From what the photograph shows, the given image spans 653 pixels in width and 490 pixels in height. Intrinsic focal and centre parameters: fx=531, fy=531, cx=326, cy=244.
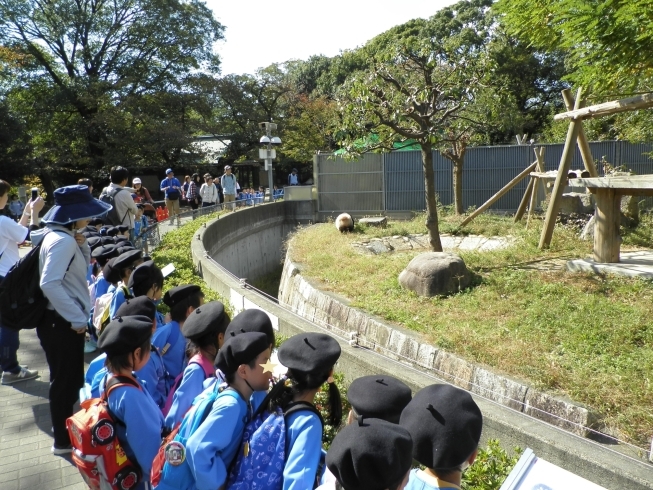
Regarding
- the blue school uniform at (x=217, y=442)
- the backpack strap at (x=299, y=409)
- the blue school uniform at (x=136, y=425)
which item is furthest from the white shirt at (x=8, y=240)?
the backpack strap at (x=299, y=409)

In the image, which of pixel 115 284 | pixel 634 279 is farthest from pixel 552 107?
pixel 115 284

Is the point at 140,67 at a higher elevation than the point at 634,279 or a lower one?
higher

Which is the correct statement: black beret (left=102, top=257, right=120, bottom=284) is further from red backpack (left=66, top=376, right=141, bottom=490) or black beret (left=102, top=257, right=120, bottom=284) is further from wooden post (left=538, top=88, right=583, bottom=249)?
wooden post (left=538, top=88, right=583, bottom=249)

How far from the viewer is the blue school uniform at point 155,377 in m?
3.47


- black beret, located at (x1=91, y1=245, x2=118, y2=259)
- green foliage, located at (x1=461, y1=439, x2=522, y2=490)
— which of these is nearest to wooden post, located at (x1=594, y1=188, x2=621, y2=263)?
green foliage, located at (x1=461, y1=439, x2=522, y2=490)

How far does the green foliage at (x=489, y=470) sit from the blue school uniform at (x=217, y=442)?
117cm

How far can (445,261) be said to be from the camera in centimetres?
821

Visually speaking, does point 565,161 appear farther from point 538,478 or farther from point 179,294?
point 538,478

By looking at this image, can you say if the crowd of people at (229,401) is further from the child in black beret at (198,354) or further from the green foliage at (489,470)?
the green foliage at (489,470)

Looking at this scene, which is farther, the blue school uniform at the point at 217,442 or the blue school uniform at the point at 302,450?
the blue school uniform at the point at 217,442

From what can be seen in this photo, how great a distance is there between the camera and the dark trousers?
3969 millimetres

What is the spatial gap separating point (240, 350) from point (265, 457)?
504 millimetres

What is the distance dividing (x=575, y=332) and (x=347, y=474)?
5120mm

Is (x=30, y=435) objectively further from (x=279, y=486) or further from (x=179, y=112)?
(x=179, y=112)
